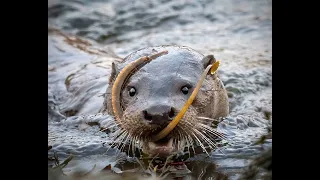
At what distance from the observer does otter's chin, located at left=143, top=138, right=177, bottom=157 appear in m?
3.13

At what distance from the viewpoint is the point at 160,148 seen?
3154 millimetres

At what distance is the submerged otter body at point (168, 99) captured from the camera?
2.99m

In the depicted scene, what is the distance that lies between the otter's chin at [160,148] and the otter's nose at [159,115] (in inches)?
8.7

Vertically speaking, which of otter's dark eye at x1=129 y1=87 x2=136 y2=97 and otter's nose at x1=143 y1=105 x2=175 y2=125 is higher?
otter's dark eye at x1=129 y1=87 x2=136 y2=97

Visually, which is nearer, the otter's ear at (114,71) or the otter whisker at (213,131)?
the otter whisker at (213,131)

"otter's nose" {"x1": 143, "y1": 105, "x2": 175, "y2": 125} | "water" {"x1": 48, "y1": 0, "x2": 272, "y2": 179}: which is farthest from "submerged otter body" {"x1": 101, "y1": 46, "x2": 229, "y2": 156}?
"water" {"x1": 48, "y1": 0, "x2": 272, "y2": 179}

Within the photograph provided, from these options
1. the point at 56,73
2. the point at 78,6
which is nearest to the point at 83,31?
the point at 78,6

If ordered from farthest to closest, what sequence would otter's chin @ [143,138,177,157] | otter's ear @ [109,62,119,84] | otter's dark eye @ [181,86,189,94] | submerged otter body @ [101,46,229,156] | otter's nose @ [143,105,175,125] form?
1. otter's ear @ [109,62,119,84]
2. otter's dark eye @ [181,86,189,94]
3. otter's chin @ [143,138,177,157]
4. submerged otter body @ [101,46,229,156]
5. otter's nose @ [143,105,175,125]

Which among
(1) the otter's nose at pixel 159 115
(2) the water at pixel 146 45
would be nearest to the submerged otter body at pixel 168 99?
(1) the otter's nose at pixel 159 115

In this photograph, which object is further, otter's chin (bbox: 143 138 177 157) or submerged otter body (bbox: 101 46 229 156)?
otter's chin (bbox: 143 138 177 157)

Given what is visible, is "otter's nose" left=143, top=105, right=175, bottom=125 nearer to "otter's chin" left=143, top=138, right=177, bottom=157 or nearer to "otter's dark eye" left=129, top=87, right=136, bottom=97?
"otter's chin" left=143, top=138, right=177, bottom=157

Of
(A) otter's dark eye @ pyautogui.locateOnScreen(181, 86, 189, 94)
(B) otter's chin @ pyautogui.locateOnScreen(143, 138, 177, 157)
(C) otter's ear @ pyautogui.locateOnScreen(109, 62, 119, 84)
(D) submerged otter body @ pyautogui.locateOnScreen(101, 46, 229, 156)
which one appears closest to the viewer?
(D) submerged otter body @ pyautogui.locateOnScreen(101, 46, 229, 156)

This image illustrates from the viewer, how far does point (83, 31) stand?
7363mm

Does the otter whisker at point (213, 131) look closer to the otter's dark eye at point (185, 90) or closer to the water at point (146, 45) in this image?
the water at point (146, 45)
